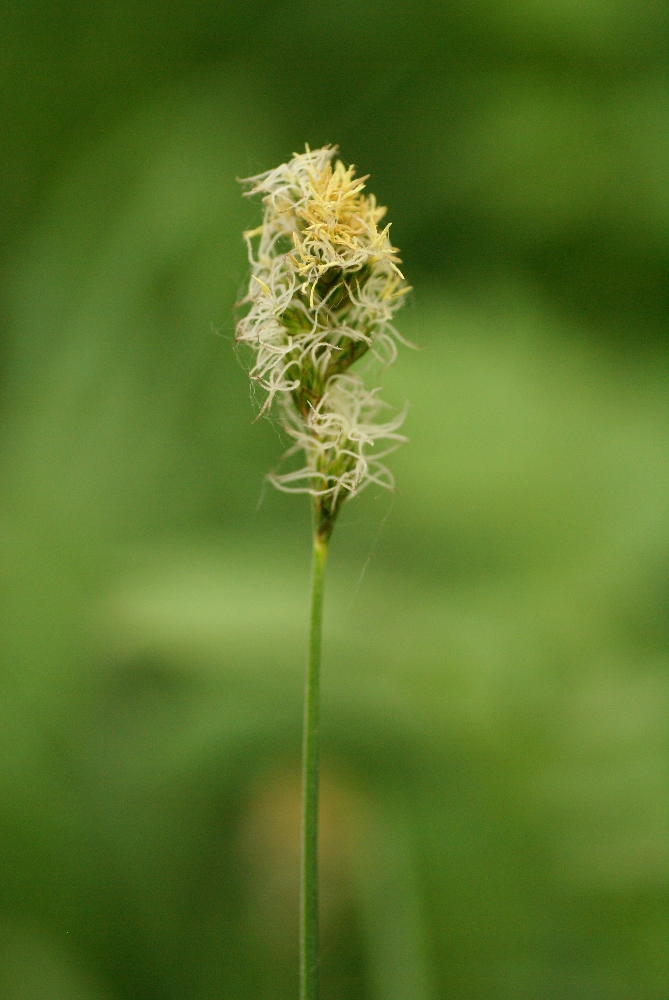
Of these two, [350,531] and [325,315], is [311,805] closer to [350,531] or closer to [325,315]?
[325,315]

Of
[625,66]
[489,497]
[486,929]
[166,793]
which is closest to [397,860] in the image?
[486,929]

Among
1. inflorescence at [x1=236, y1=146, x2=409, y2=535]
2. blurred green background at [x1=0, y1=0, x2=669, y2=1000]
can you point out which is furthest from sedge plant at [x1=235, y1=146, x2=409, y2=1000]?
blurred green background at [x1=0, y1=0, x2=669, y2=1000]

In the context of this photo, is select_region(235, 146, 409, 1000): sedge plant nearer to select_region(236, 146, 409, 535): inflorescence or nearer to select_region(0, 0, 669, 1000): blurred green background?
select_region(236, 146, 409, 535): inflorescence

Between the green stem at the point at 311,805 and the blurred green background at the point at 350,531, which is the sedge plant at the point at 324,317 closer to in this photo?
the green stem at the point at 311,805

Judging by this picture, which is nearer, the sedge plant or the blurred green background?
the sedge plant

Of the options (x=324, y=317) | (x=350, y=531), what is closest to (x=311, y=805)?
(x=324, y=317)

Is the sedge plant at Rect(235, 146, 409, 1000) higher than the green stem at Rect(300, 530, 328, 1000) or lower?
higher
